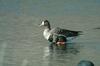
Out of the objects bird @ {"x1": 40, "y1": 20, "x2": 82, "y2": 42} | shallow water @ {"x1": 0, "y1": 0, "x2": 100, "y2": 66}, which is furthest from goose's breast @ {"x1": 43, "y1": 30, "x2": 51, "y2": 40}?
shallow water @ {"x1": 0, "y1": 0, "x2": 100, "y2": 66}

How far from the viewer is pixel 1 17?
61.5 ft

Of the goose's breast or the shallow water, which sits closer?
the shallow water

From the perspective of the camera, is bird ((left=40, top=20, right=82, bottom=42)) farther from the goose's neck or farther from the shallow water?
the shallow water

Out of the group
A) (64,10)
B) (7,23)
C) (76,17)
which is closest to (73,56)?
(7,23)

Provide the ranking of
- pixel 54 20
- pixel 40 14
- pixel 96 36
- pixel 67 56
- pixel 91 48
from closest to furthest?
pixel 67 56
pixel 91 48
pixel 96 36
pixel 54 20
pixel 40 14

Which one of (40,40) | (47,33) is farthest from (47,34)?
(40,40)

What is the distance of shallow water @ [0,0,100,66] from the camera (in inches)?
452

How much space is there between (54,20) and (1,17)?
2.02 metres

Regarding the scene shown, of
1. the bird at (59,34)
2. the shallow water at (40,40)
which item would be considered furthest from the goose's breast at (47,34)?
the shallow water at (40,40)

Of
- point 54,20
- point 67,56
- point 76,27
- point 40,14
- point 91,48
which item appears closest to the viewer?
point 67,56

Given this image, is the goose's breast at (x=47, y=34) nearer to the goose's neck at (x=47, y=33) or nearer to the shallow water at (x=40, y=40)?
the goose's neck at (x=47, y=33)

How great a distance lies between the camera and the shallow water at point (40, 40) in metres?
11.5

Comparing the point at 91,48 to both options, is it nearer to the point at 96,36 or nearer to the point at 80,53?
the point at 80,53

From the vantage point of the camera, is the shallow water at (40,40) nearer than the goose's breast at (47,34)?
Yes
